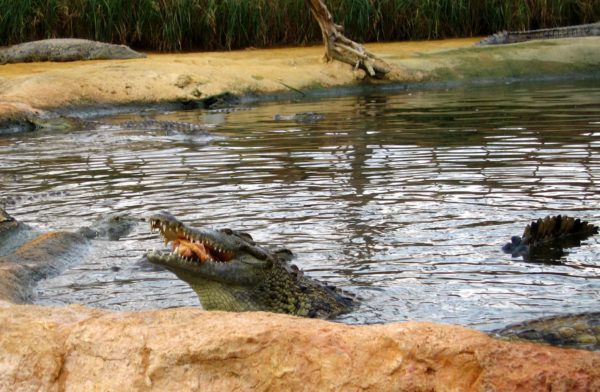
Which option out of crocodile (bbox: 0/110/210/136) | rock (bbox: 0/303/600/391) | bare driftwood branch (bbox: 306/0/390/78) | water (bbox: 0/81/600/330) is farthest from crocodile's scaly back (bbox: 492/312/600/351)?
bare driftwood branch (bbox: 306/0/390/78)

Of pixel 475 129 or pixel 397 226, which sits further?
pixel 475 129

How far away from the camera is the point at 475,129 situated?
12.1 m

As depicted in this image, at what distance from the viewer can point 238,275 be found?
17.4 ft

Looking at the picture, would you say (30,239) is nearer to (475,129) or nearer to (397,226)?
(397,226)

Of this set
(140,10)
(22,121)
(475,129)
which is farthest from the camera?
(140,10)

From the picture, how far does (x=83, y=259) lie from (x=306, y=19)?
15634mm

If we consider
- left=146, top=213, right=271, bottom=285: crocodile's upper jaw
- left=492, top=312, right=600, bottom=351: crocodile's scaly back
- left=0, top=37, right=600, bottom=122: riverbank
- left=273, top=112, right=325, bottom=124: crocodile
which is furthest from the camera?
left=0, top=37, right=600, bottom=122: riverbank

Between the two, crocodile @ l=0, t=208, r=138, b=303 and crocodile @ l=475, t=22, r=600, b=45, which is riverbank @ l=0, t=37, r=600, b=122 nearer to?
crocodile @ l=475, t=22, r=600, b=45

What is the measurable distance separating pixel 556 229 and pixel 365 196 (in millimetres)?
1966

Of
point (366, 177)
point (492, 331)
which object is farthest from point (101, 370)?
point (366, 177)

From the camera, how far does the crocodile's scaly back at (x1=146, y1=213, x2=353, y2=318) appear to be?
5023mm

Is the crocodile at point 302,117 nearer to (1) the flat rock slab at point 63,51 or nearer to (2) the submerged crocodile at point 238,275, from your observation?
(1) the flat rock slab at point 63,51

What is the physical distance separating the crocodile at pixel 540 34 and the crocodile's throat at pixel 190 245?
15.1m

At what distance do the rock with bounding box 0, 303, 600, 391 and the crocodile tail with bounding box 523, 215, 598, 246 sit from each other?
10.5 ft
